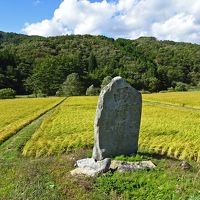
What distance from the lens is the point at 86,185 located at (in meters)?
12.6

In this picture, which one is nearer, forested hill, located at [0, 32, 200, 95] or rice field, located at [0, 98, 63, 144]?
rice field, located at [0, 98, 63, 144]

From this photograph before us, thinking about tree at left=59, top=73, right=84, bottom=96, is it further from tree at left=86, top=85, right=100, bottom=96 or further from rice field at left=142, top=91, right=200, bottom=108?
rice field at left=142, top=91, right=200, bottom=108

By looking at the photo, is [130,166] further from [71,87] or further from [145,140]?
[71,87]

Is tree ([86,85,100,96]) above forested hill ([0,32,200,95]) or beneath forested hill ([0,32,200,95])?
beneath

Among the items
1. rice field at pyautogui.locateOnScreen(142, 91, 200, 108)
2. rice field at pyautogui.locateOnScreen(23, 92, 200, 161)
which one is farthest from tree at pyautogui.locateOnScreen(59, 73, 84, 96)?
rice field at pyautogui.locateOnScreen(23, 92, 200, 161)

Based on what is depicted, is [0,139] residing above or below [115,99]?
below

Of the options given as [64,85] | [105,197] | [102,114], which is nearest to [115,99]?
[102,114]

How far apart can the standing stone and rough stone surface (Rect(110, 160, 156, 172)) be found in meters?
2.24

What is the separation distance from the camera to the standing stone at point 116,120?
17.0 metres

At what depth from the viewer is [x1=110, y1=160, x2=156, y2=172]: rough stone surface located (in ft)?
46.5

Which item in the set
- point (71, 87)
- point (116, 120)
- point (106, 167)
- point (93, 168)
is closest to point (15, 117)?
point (116, 120)

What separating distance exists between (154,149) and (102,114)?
21.6 feet

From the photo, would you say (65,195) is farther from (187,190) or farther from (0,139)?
(0,139)

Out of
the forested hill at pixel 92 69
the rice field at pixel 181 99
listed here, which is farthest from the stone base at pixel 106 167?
the forested hill at pixel 92 69
